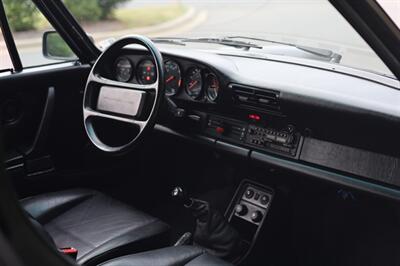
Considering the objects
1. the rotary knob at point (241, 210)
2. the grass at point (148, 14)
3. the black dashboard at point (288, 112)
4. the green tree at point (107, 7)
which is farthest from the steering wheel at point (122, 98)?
the grass at point (148, 14)

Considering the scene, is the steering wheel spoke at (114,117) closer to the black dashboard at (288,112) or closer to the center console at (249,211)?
the black dashboard at (288,112)

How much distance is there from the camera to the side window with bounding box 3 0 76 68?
9.39 feet

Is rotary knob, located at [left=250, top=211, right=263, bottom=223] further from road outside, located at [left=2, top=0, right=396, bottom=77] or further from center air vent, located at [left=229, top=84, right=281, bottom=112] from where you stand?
road outside, located at [left=2, top=0, right=396, bottom=77]

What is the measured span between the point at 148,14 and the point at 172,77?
4.80 meters

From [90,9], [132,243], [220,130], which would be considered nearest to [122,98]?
[220,130]

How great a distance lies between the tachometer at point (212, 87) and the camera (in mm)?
2682

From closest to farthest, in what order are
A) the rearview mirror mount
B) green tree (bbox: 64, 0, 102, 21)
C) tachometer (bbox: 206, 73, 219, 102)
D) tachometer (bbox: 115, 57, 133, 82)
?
tachometer (bbox: 206, 73, 219, 102), tachometer (bbox: 115, 57, 133, 82), the rearview mirror mount, green tree (bbox: 64, 0, 102, 21)

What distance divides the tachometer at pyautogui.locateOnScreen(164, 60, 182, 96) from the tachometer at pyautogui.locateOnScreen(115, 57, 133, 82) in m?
0.22

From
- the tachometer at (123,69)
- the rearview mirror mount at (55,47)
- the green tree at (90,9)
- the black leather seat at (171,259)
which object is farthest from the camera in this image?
the green tree at (90,9)

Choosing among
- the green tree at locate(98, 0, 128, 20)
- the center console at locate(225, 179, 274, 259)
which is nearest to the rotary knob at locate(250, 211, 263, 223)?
the center console at locate(225, 179, 274, 259)

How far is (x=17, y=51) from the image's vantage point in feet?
9.17

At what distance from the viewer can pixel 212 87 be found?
2.73m

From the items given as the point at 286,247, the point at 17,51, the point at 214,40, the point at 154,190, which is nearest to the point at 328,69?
the point at 214,40

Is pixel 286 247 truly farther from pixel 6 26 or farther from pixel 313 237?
pixel 6 26
